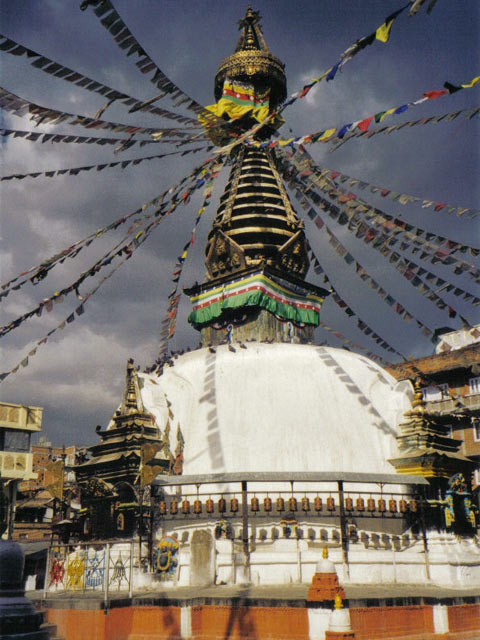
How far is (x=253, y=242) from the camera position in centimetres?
2175

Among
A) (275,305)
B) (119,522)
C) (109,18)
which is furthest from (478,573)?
(109,18)

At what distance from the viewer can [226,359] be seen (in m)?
17.0

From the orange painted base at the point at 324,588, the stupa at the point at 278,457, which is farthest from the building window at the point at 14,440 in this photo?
the orange painted base at the point at 324,588

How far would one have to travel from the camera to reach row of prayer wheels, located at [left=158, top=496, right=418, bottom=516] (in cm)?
1234

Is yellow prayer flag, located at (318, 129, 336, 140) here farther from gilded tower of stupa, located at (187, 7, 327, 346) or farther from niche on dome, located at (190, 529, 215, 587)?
niche on dome, located at (190, 529, 215, 587)

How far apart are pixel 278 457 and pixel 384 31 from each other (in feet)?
30.6

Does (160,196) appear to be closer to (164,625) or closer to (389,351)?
(389,351)

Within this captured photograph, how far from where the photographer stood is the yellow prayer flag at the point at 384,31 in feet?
26.6

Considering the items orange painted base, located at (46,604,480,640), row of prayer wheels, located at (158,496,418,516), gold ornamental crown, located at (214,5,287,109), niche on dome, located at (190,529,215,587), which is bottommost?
orange painted base, located at (46,604,480,640)

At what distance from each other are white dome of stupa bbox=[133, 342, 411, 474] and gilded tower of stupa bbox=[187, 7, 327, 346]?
2542 millimetres

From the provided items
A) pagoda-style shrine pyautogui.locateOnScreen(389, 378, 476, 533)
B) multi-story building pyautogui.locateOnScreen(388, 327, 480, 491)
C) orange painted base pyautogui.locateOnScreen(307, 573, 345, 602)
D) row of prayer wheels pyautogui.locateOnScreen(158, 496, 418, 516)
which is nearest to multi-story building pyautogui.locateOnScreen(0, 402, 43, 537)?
row of prayer wheels pyautogui.locateOnScreen(158, 496, 418, 516)

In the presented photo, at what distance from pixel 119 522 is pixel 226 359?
5431 millimetres

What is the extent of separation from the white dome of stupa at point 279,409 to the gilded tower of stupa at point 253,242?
2542 millimetres

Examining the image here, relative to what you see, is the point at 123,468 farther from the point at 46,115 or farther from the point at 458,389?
the point at 458,389
